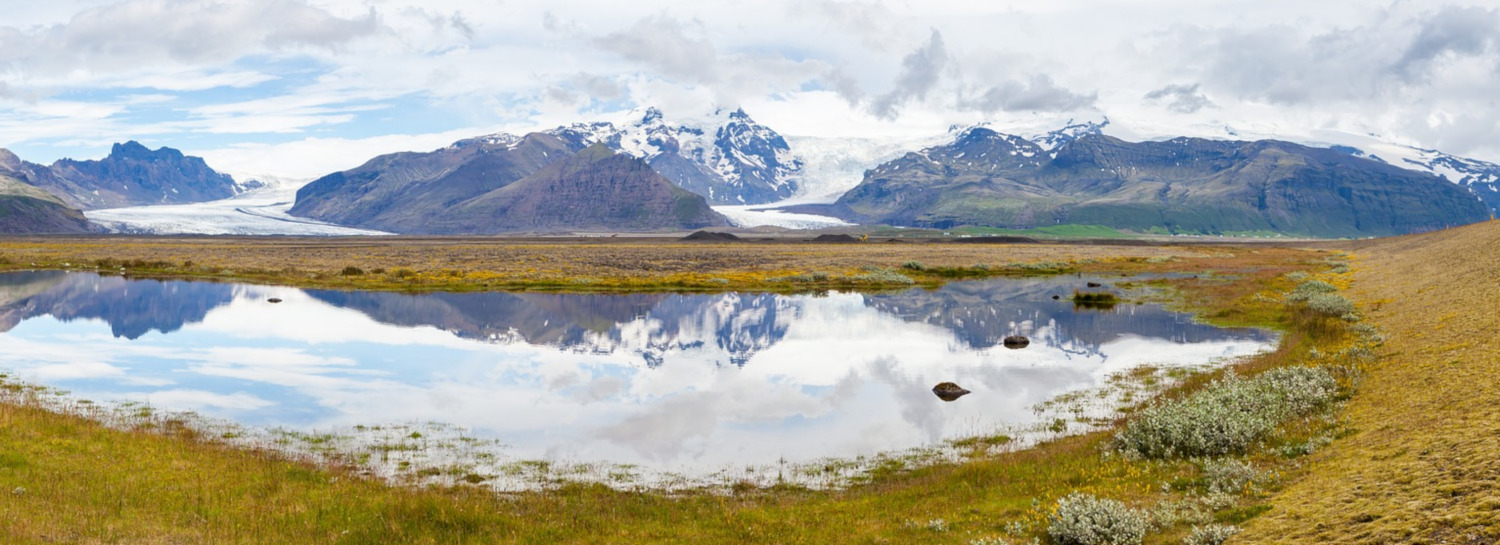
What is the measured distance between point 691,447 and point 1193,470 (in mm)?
14329

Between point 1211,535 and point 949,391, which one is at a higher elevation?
point 1211,535

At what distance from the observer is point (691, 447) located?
27.1 metres

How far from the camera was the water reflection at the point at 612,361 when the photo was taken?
3006cm

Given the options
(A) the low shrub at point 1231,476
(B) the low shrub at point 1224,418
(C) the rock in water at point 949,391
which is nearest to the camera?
(A) the low shrub at point 1231,476

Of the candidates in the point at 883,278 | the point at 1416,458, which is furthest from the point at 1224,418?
the point at 883,278

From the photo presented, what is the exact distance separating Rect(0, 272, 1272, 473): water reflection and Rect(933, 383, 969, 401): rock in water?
2.17 ft

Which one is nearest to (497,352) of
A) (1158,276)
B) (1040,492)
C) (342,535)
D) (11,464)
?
(11,464)

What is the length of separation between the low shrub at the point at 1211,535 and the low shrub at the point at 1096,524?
2.67 feet

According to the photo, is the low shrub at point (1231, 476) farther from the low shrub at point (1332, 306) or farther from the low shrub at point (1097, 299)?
the low shrub at point (1097, 299)

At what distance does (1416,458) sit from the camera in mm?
15289

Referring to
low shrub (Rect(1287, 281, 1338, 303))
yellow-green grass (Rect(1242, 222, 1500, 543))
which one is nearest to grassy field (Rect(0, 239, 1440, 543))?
yellow-green grass (Rect(1242, 222, 1500, 543))

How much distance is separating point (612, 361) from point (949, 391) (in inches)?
734

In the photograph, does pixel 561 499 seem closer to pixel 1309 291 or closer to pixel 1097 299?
pixel 1097 299

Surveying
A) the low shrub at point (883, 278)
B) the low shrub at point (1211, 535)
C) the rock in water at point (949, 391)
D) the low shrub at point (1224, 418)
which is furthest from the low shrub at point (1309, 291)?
the low shrub at point (1211, 535)
